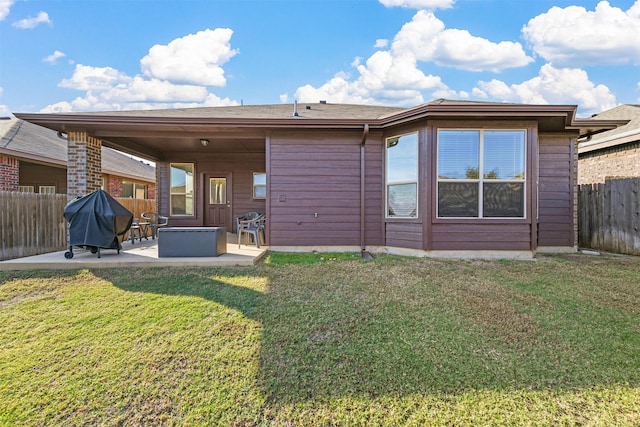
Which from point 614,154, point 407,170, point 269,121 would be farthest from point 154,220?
point 614,154

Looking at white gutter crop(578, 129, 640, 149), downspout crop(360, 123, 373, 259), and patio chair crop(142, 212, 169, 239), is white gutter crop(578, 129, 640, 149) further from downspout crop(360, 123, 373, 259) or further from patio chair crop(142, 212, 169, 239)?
patio chair crop(142, 212, 169, 239)

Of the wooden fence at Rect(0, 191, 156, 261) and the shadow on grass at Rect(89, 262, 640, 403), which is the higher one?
the wooden fence at Rect(0, 191, 156, 261)

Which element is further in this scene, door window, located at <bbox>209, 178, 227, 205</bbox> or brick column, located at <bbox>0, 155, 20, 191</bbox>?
door window, located at <bbox>209, 178, 227, 205</bbox>

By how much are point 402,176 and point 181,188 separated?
6.75m

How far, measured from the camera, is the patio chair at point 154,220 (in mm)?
7855

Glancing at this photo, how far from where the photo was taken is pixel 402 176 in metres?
6.14

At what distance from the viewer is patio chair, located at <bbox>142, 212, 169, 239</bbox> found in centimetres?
786

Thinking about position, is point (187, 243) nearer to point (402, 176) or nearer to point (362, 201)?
point (362, 201)

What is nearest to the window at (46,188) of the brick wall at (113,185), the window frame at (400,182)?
the brick wall at (113,185)

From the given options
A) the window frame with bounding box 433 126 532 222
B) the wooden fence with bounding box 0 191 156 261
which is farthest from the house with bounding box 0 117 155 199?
the window frame with bounding box 433 126 532 222

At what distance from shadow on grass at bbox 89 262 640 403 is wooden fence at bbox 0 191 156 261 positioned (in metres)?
3.71

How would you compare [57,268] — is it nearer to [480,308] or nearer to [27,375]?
[27,375]

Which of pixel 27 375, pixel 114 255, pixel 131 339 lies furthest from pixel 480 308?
pixel 114 255

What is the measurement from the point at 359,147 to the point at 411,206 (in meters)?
1.64
